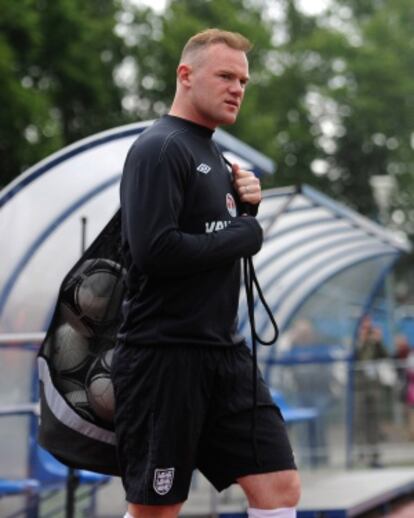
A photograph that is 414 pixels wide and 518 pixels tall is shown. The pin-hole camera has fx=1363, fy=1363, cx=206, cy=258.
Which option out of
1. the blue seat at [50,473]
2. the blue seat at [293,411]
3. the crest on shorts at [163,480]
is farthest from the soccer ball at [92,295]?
the blue seat at [293,411]

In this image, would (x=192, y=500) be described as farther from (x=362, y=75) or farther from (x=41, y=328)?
(x=362, y=75)

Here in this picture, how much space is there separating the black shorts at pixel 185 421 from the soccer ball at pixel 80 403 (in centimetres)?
26

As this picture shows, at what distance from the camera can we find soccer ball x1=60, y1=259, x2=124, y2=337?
177 inches

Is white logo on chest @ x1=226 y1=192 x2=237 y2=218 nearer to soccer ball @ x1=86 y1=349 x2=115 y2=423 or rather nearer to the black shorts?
the black shorts

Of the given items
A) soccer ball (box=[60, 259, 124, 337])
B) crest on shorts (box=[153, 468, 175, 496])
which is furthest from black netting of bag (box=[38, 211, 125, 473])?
crest on shorts (box=[153, 468, 175, 496])

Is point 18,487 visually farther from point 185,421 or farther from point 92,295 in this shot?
point 185,421

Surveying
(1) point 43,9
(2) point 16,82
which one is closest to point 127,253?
(2) point 16,82

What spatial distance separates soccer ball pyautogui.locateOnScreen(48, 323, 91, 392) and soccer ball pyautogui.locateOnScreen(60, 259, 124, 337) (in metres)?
0.03

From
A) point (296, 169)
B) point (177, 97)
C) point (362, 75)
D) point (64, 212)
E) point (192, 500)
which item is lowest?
point (296, 169)

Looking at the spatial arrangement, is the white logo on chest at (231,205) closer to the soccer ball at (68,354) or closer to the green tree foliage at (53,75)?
the soccer ball at (68,354)

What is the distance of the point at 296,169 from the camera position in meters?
40.2

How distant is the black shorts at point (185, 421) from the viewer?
4.05 meters

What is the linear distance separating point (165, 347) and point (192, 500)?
5.63 m

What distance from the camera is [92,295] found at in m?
4.51
